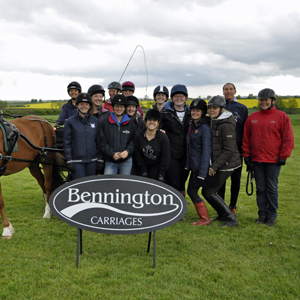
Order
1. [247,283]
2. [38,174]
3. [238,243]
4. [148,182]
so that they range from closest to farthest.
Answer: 1. [247,283]
2. [148,182]
3. [238,243]
4. [38,174]

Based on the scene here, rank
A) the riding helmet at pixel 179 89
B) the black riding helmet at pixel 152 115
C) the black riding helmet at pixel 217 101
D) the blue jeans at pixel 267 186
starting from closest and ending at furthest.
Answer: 1. the black riding helmet at pixel 152 115
2. the black riding helmet at pixel 217 101
3. the blue jeans at pixel 267 186
4. the riding helmet at pixel 179 89

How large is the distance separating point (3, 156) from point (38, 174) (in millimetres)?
1492

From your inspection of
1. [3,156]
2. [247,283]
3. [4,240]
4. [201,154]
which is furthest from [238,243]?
[3,156]

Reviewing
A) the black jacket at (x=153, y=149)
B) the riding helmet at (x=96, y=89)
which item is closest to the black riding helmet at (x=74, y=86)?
the riding helmet at (x=96, y=89)

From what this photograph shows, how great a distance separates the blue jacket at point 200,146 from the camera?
15.1 feet

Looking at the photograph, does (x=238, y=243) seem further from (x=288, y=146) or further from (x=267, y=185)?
(x=288, y=146)

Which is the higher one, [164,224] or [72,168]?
[72,168]

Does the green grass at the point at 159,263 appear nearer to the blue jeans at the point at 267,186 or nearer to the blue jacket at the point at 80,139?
the blue jeans at the point at 267,186

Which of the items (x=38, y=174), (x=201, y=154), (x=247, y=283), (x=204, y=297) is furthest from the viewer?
(x=38, y=174)

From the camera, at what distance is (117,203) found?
3420mm

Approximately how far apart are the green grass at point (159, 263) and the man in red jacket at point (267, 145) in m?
0.58

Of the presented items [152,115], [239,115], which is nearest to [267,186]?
[239,115]

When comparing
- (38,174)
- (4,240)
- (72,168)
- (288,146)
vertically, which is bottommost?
(4,240)

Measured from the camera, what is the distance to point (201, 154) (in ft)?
15.3
